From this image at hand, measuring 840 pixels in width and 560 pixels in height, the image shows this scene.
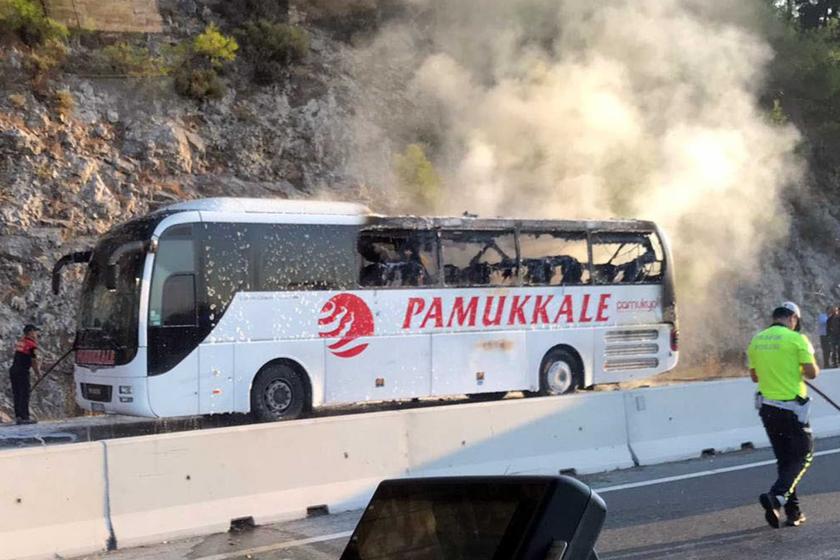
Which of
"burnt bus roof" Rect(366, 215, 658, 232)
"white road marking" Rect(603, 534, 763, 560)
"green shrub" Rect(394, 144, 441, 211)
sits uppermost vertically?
"green shrub" Rect(394, 144, 441, 211)

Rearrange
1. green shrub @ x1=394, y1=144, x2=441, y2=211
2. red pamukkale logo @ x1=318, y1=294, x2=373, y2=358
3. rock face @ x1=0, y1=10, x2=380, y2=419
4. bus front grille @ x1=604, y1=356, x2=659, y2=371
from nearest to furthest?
red pamukkale logo @ x1=318, y1=294, x2=373, y2=358
bus front grille @ x1=604, y1=356, x2=659, y2=371
rock face @ x1=0, y1=10, x2=380, y2=419
green shrub @ x1=394, y1=144, x2=441, y2=211

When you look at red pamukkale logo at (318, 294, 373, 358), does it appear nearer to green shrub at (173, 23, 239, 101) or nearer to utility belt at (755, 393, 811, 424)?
utility belt at (755, 393, 811, 424)

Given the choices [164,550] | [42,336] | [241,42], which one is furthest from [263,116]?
[164,550]

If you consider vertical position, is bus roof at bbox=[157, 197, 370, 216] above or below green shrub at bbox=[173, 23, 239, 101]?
below

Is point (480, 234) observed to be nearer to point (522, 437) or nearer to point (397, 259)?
point (397, 259)

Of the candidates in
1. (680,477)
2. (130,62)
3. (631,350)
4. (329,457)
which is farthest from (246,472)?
(130,62)

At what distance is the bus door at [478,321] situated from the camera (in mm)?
15742

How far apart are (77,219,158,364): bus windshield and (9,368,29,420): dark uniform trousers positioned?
5.18 feet

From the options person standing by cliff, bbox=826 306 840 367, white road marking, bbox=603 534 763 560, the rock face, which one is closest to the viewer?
white road marking, bbox=603 534 763 560

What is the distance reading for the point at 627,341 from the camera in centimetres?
1788

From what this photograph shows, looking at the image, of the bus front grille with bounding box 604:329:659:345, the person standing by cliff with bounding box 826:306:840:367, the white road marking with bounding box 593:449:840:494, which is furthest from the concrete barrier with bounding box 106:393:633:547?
the person standing by cliff with bounding box 826:306:840:367

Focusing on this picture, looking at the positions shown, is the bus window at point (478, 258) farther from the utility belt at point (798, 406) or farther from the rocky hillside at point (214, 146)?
the utility belt at point (798, 406)

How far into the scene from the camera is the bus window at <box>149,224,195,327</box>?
13078mm

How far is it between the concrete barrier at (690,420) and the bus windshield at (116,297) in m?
6.44
